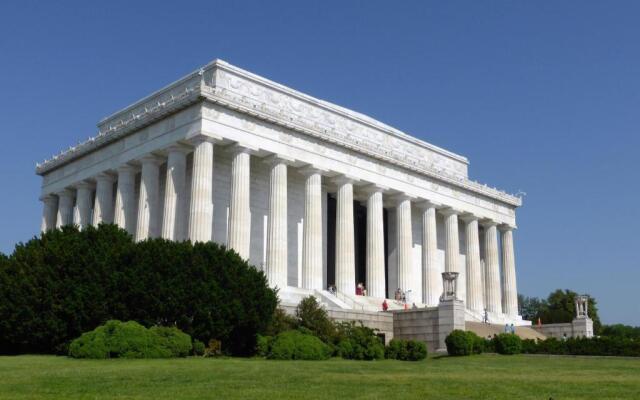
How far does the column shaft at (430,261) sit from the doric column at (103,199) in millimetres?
30207

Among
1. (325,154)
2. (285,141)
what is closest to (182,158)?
(285,141)

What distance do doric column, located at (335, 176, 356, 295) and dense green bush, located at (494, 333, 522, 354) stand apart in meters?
21.1

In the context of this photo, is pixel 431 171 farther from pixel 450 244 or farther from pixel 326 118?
pixel 326 118

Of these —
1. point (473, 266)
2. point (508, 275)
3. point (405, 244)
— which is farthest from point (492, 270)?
point (405, 244)

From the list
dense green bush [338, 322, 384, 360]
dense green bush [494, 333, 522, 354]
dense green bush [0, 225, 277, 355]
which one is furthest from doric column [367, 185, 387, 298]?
dense green bush [0, 225, 277, 355]

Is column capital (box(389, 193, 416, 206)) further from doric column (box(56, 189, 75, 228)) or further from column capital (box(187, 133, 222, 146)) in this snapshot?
doric column (box(56, 189, 75, 228))

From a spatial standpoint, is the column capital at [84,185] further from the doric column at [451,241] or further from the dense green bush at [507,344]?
the dense green bush at [507,344]

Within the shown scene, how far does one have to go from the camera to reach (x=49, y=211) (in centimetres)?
7225

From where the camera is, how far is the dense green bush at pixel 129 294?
36.6 metres

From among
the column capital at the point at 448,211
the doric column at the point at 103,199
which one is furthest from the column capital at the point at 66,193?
the column capital at the point at 448,211

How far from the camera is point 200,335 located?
3675 cm

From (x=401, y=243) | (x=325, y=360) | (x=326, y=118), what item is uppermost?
(x=326, y=118)

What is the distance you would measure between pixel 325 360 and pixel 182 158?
91.1 feet

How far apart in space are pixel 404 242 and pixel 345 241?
8784 millimetres
